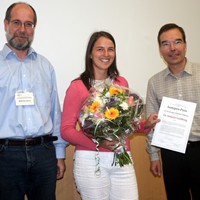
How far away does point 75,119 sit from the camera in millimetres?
1956

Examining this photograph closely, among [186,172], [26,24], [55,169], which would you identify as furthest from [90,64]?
[186,172]

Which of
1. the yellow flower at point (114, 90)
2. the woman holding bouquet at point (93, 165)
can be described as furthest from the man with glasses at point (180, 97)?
the yellow flower at point (114, 90)

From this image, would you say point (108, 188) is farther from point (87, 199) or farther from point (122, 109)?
point (122, 109)

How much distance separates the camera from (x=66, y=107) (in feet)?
6.53

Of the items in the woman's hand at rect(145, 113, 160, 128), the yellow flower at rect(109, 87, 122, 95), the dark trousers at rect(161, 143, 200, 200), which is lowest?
the dark trousers at rect(161, 143, 200, 200)

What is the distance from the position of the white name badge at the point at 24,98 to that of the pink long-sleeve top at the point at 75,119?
271mm

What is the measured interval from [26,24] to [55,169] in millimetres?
1177

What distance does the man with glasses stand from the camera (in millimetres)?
2186

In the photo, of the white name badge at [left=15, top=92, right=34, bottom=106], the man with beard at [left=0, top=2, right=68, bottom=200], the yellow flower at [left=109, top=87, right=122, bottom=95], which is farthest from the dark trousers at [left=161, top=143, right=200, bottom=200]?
the white name badge at [left=15, top=92, right=34, bottom=106]

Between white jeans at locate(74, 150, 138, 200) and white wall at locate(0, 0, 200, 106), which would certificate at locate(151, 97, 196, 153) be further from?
white wall at locate(0, 0, 200, 106)

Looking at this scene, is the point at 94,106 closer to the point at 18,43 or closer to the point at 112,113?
the point at 112,113

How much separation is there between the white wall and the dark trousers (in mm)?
1095

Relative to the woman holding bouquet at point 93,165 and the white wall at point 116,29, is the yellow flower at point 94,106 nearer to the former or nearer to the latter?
the woman holding bouquet at point 93,165

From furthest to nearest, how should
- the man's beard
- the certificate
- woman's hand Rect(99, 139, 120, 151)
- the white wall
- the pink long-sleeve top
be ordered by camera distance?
the white wall < the certificate < the man's beard < the pink long-sleeve top < woman's hand Rect(99, 139, 120, 151)
